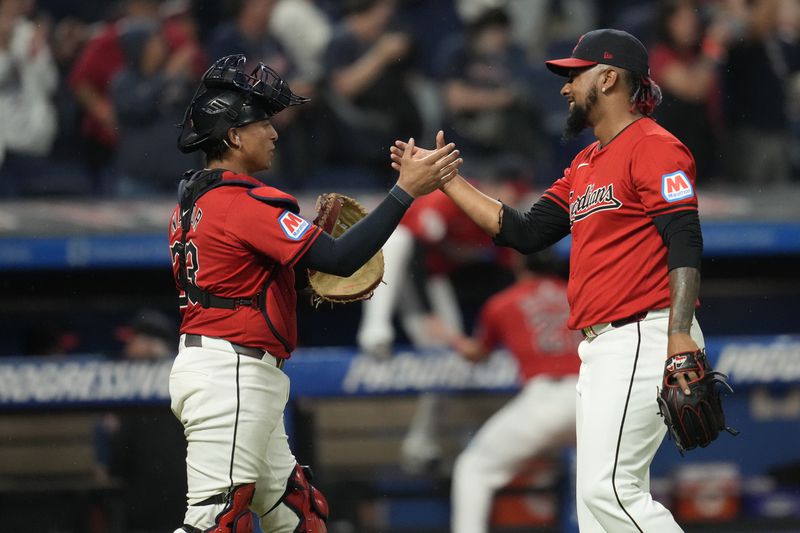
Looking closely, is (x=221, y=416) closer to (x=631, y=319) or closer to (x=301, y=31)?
(x=631, y=319)

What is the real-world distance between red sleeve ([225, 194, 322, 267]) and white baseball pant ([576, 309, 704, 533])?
890 mm

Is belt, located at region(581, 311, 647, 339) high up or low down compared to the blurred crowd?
A: down

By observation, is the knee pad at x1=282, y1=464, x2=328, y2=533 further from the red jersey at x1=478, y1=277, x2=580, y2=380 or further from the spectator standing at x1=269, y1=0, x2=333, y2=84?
the spectator standing at x1=269, y1=0, x2=333, y2=84

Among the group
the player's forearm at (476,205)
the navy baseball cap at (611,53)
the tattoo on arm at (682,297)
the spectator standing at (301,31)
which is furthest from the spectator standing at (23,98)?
the tattoo on arm at (682,297)

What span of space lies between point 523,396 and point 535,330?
32cm

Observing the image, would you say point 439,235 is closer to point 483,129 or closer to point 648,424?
point 483,129

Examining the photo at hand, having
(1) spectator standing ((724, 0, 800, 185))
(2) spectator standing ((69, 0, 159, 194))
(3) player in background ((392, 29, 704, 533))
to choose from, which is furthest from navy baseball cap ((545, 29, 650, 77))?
(2) spectator standing ((69, 0, 159, 194))

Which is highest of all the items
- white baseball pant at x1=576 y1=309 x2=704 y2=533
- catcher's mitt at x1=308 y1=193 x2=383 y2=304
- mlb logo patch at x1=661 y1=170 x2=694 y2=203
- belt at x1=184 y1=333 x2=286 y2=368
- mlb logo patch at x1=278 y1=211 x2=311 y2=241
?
mlb logo patch at x1=661 y1=170 x2=694 y2=203

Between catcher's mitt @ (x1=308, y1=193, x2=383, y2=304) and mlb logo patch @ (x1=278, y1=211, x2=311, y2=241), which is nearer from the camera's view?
mlb logo patch @ (x1=278, y1=211, x2=311, y2=241)

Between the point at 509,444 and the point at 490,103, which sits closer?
the point at 509,444

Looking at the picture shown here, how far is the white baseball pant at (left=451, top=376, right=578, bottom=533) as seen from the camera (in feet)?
19.0

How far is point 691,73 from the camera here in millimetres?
7566

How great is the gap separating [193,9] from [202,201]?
A: 511 cm

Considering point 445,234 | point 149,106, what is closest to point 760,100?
point 445,234
